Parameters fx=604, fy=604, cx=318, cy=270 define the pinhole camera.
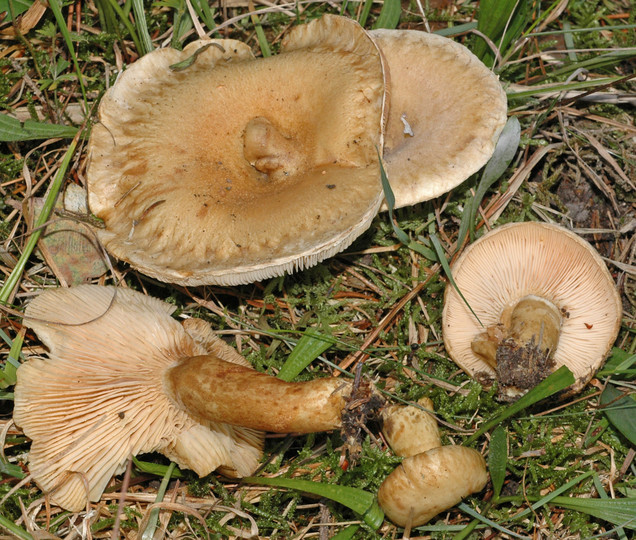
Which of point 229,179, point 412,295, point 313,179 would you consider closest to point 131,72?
point 229,179

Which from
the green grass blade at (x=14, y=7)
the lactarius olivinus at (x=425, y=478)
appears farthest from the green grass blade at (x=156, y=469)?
the green grass blade at (x=14, y=7)

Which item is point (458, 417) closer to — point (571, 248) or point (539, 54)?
point (571, 248)

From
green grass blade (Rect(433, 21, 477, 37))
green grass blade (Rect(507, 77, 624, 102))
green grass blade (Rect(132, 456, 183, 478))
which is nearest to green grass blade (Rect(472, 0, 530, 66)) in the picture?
green grass blade (Rect(433, 21, 477, 37))

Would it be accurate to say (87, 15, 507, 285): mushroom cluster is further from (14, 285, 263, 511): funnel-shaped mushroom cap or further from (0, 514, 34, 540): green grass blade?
(0, 514, 34, 540): green grass blade

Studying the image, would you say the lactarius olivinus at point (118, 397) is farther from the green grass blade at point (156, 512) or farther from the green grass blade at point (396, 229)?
the green grass blade at point (396, 229)

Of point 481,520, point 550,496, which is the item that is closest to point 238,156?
point 481,520

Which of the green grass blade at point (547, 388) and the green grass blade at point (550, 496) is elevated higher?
the green grass blade at point (547, 388)
